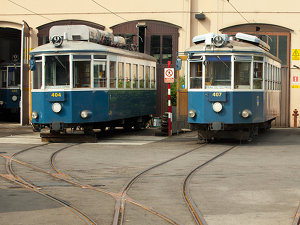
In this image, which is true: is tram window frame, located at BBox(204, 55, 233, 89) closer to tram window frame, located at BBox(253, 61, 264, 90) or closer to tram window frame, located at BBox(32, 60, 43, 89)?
tram window frame, located at BBox(253, 61, 264, 90)

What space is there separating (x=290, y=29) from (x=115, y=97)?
1097cm

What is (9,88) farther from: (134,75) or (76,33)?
(76,33)

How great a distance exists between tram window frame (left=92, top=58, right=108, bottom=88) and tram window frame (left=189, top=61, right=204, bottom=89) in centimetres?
284

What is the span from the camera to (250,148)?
1908 centimetres

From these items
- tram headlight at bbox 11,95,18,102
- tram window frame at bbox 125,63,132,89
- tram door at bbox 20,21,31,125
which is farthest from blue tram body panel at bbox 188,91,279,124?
tram headlight at bbox 11,95,18,102

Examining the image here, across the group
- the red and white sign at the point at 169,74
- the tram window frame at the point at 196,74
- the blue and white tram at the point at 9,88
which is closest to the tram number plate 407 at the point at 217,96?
the tram window frame at the point at 196,74

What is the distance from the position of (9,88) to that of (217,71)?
1921 cm

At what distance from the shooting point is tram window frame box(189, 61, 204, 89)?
1998 centimetres

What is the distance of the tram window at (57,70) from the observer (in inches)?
805

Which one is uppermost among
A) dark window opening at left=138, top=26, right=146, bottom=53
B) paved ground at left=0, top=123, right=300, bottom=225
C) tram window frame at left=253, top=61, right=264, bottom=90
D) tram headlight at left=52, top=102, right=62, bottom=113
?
dark window opening at left=138, top=26, right=146, bottom=53

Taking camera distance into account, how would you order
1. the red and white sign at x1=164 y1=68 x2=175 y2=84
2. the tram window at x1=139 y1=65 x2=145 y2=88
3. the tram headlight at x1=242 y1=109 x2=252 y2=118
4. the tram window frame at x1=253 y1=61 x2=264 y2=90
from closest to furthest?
the tram headlight at x1=242 y1=109 x2=252 y2=118
the tram window frame at x1=253 y1=61 x2=264 y2=90
the red and white sign at x1=164 y1=68 x2=175 y2=84
the tram window at x1=139 y1=65 x2=145 y2=88

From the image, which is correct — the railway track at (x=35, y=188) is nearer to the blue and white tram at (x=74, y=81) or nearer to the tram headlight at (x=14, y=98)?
the blue and white tram at (x=74, y=81)

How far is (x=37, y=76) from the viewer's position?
20.9 m

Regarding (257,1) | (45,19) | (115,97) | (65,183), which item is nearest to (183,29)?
(257,1)
